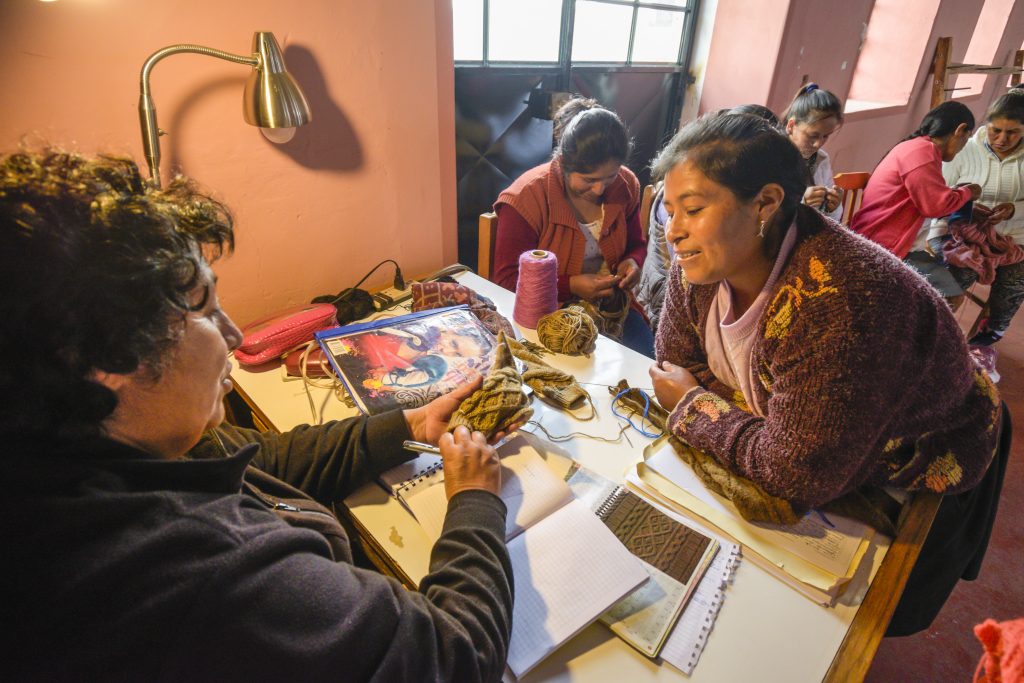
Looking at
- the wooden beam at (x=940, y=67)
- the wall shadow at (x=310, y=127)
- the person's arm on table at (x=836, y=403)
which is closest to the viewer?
the person's arm on table at (x=836, y=403)

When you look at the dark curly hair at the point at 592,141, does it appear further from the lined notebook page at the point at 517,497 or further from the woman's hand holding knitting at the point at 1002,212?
the woman's hand holding knitting at the point at 1002,212

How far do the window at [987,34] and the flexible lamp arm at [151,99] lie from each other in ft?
23.0

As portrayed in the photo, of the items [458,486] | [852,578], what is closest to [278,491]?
[458,486]

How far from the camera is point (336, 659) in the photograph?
54cm

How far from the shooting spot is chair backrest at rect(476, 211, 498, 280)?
77.0 inches

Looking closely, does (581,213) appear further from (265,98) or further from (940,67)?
(940,67)

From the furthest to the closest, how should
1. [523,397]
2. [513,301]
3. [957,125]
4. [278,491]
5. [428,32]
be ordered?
[957,125]
[513,301]
[428,32]
[523,397]
[278,491]

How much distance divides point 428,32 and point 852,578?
1.82 meters

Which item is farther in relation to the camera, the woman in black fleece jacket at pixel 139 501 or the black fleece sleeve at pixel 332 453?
the black fleece sleeve at pixel 332 453

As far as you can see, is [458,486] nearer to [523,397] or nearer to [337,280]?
[523,397]

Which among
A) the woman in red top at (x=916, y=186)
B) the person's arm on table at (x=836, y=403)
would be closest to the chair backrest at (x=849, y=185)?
the woman in red top at (x=916, y=186)

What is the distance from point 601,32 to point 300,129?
1942mm

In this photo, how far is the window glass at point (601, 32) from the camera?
264cm

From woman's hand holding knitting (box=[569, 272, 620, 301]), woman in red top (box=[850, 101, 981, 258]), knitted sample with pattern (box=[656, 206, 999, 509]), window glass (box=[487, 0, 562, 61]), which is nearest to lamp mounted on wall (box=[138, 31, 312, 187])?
woman's hand holding knitting (box=[569, 272, 620, 301])
